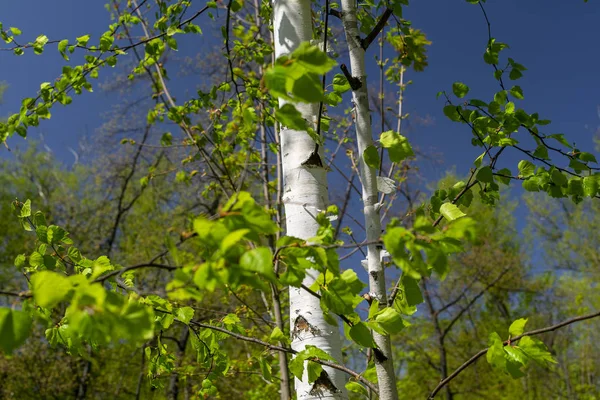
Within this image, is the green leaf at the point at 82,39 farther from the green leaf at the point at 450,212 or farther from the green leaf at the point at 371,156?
the green leaf at the point at 450,212

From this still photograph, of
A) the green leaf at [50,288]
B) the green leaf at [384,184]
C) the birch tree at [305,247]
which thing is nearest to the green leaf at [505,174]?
the birch tree at [305,247]

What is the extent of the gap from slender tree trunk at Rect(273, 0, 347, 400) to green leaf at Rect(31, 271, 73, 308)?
0.80 m

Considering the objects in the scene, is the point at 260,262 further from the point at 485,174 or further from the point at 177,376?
the point at 177,376

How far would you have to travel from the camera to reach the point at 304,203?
1.57 meters

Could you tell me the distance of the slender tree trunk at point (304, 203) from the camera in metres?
1.44

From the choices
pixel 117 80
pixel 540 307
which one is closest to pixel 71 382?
pixel 117 80

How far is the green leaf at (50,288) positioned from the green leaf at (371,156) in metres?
0.83

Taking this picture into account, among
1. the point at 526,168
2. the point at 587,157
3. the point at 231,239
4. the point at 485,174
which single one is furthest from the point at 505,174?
the point at 231,239

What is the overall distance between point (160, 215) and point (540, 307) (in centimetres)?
1285

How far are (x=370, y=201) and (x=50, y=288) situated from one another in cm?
104

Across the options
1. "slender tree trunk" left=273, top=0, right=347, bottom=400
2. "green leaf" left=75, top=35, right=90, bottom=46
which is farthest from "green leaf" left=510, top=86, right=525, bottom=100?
"green leaf" left=75, top=35, right=90, bottom=46

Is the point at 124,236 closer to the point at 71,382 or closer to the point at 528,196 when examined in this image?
the point at 71,382

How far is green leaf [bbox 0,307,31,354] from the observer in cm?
67

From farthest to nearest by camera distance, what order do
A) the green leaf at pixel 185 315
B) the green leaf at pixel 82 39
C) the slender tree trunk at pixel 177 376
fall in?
the slender tree trunk at pixel 177 376
the green leaf at pixel 82 39
the green leaf at pixel 185 315
